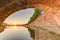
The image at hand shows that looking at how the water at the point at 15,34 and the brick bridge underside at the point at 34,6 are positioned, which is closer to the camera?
the brick bridge underside at the point at 34,6

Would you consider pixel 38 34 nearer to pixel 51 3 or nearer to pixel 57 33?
pixel 57 33

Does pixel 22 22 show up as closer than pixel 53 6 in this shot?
No

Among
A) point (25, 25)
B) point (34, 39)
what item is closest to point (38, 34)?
point (34, 39)

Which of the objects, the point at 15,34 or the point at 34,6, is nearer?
the point at 34,6

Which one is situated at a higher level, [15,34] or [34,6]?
[34,6]

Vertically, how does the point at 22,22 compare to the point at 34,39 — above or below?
above

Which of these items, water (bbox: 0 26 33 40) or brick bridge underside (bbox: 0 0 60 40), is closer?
brick bridge underside (bbox: 0 0 60 40)

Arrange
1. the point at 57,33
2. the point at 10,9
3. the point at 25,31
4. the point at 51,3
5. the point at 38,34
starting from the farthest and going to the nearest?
1. the point at 25,31
2. the point at 38,34
3. the point at 57,33
4. the point at 10,9
5. the point at 51,3

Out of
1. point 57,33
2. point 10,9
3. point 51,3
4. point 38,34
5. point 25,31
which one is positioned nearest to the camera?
point 51,3
